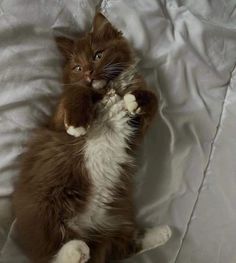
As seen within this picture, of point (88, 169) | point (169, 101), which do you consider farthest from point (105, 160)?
point (169, 101)

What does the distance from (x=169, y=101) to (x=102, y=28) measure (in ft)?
1.18

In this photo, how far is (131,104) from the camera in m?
1.52

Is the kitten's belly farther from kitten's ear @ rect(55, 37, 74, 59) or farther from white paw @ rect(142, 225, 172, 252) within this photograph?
kitten's ear @ rect(55, 37, 74, 59)

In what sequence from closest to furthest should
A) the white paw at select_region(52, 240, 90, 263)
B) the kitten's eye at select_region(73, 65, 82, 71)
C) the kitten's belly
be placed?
1. the white paw at select_region(52, 240, 90, 263)
2. the kitten's belly
3. the kitten's eye at select_region(73, 65, 82, 71)

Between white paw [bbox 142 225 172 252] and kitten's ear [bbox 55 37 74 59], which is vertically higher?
kitten's ear [bbox 55 37 74 59]

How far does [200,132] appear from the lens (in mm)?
1790

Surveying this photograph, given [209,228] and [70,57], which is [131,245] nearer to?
[209,228]

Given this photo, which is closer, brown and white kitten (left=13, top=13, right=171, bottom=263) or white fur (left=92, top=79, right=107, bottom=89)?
brown and white kitten (left=13, top=13, right=171, bottom=263)

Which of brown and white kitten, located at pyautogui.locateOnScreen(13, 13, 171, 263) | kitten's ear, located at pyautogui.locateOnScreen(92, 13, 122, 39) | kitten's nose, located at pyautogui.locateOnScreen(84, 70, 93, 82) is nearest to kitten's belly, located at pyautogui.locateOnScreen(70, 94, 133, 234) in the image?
brown and white kitten, located at pyautogui.locateOnScreen(13, 13, 171, 263)

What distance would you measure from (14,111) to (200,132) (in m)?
0.66

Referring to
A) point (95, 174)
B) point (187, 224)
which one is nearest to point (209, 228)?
point (187, 224)

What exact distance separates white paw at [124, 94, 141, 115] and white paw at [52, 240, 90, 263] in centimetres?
42

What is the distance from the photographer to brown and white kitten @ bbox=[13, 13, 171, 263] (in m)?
1.47

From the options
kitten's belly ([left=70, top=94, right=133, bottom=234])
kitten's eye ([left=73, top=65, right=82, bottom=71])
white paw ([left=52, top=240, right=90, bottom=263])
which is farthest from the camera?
kitten's eye ([left=73, top=65, right=82, bottom=71])
